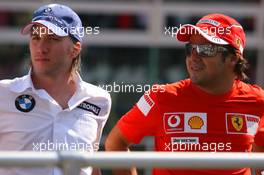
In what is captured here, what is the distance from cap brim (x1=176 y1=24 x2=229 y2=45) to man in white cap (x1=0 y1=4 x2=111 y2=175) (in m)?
0.48

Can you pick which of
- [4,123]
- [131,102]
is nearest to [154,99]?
[4,123]

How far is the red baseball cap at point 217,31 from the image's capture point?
3.84 metres

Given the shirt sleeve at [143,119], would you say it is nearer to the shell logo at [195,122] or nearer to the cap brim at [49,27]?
the shell logo at [195,122]

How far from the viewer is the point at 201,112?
3.75m

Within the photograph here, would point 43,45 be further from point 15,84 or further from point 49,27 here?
point 15,84

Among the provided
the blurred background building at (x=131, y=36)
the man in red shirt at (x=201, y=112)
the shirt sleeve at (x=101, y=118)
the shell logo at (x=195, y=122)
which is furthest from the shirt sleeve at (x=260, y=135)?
the blurred background building at (x=131, y=36)

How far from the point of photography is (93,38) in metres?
7.63

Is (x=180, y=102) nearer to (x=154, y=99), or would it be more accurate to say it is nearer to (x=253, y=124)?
(x=154, y=99)

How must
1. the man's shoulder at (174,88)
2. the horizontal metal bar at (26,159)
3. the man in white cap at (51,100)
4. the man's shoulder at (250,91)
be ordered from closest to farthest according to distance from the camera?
the horizontal metal bar at (26,159), the man in white cap at (51,100), the man's shoulder at (174,88), the man's shoulder at (250,91)

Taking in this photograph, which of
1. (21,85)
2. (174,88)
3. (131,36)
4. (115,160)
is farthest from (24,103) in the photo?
(131,36)

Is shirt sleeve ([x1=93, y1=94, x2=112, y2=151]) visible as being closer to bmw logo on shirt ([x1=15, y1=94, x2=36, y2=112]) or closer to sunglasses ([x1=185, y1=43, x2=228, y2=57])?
bmw logo on shirt ([x1=15, y1=94, x2=36, y2=112])

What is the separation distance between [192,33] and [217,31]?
4.8 inches

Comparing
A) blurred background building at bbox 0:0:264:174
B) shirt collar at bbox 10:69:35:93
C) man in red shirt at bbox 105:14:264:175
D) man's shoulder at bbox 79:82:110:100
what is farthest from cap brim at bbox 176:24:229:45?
blurred background building at bbox 0:0:264:174

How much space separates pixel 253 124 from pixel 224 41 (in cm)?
41
